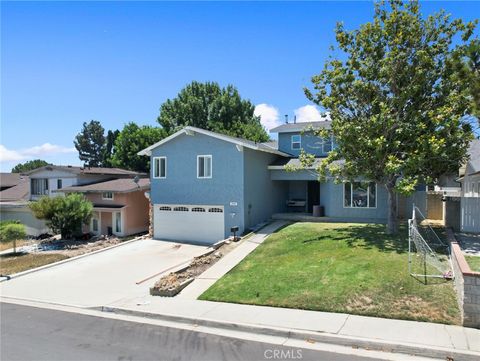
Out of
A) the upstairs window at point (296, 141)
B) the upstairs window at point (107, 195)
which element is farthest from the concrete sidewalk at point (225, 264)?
the upstairs window at point (107, 195)

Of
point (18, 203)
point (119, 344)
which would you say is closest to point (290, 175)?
point (119, 344)

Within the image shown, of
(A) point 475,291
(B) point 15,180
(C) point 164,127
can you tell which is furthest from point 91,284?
(B) point 15,180

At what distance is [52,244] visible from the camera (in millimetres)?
25656

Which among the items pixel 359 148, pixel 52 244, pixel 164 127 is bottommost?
pixel 52 244

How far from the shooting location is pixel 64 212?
84.5 feet

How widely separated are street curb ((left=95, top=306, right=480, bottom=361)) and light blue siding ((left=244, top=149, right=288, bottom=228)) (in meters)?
11.5

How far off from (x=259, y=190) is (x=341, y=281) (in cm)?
1197

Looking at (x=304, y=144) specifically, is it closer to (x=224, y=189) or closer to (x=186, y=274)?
(x=224, y=189)

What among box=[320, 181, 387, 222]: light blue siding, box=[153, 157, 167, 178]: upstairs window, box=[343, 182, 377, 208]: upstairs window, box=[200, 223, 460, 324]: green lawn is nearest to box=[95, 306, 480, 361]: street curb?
box=[200, 223, 460, 324]: green lawn

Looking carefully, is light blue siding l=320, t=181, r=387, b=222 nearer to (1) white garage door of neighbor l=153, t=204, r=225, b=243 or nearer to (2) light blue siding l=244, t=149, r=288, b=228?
(2) light blue siding l=244, t=149, r=288, b=228

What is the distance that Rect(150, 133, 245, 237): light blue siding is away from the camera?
70.9 ft

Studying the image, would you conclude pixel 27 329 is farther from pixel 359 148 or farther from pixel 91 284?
pixel 359 148

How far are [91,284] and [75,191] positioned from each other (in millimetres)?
15806

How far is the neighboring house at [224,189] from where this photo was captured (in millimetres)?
21578
